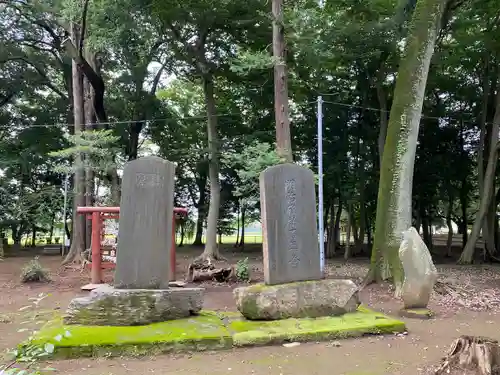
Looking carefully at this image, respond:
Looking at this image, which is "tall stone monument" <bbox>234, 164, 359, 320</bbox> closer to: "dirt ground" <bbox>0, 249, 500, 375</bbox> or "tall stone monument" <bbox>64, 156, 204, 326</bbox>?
"dirt ground" <bbox>0, 249, 500, 375</bbox>

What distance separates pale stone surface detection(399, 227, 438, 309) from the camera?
6941 mm

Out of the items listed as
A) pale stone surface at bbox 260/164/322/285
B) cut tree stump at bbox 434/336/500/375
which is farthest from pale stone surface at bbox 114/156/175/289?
cut tree stump at bbox 434/336/500/375

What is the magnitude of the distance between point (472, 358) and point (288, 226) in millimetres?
3190

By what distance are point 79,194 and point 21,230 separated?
13.5 m

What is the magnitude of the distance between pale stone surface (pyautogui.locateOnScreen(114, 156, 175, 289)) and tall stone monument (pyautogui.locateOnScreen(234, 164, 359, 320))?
4.28 feet

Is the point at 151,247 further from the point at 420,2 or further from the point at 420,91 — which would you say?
the point at 420,2

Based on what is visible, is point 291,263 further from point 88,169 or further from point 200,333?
point 88,169

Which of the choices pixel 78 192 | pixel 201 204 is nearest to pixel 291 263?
pixel 78 192

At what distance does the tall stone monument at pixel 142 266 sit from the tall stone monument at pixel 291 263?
92cm

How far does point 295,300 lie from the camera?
6.14 meters

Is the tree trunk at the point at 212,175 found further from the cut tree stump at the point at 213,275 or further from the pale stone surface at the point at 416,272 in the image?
the pale stone surface at the point at 416,272

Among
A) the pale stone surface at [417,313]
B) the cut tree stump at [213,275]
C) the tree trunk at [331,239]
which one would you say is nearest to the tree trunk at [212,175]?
the cut tree stump at [213,275]

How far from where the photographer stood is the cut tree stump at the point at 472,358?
3715 mm

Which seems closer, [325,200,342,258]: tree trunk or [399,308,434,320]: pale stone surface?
[399,308,434,320]: pale stone surface
